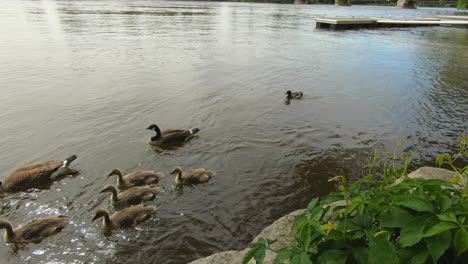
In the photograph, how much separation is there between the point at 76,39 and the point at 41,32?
5.23m

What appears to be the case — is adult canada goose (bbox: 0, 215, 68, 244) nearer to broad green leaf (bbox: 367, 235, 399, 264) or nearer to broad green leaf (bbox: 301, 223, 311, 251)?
broad green leaf (bbox: 301, 223, 311, 251)

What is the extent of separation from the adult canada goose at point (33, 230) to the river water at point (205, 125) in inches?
6.3

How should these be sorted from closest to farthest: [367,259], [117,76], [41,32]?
[367,259] → [117,76] → [41,32]

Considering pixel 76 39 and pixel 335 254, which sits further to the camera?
pixel 76 39

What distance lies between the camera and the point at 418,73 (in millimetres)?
17312

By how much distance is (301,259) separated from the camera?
6.82 ft

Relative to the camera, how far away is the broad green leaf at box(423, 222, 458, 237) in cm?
177

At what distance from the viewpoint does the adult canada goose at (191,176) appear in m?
7.12

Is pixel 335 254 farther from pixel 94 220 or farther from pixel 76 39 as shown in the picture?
pixel 76 39

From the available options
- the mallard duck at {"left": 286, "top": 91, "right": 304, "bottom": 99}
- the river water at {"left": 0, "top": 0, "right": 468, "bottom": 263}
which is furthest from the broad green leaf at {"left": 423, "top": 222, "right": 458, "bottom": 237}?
the mallard duck at {"left": 286, "top": 91, "right": 304, "bottom": 99}

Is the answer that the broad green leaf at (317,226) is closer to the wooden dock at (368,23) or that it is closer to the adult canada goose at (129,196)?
the adult canada goose at (129,196)

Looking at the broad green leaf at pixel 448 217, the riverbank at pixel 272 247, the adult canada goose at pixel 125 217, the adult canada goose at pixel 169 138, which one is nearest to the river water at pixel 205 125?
the adult canada goose at pixel 125 217

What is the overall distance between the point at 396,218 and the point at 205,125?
842 cm

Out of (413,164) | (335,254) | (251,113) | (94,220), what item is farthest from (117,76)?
(335,254)
